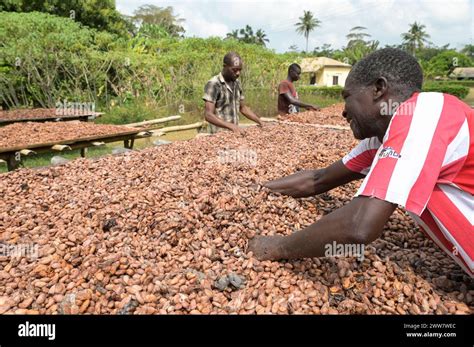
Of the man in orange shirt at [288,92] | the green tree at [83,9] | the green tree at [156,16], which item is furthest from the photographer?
the green tree at [156,16]

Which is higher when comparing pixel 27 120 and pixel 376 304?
pixel 27 120

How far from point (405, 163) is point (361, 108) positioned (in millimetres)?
373

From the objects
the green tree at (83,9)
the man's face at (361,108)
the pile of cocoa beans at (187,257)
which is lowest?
the pile of cocoa beans at (187,257)

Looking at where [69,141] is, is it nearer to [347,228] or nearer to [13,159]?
[13,159]

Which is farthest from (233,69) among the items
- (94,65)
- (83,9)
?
(83,9)

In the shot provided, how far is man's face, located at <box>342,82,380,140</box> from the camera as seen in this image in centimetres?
153

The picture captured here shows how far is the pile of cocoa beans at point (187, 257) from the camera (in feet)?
5.14

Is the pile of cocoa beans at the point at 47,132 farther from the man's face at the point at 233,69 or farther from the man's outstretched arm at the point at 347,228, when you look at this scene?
the man's outstretched arm at the point at 347,228

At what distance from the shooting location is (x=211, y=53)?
47.8ft

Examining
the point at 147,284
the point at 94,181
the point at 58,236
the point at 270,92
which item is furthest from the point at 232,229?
the point at 270,92

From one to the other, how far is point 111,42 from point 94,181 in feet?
40.6

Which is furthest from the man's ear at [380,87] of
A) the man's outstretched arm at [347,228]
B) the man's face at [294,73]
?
the man's face at [294,73]
